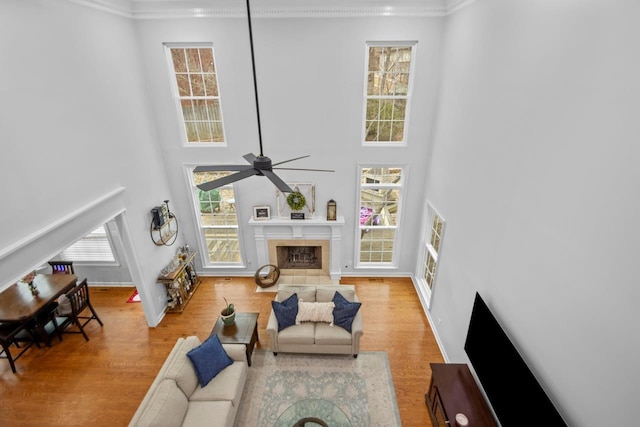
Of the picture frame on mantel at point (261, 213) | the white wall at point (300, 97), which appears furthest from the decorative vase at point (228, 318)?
the white wall at point (300, 97)

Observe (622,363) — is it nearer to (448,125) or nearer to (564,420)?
(564,420)

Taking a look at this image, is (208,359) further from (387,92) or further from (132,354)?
(387,92)

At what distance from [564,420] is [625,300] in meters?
1.15

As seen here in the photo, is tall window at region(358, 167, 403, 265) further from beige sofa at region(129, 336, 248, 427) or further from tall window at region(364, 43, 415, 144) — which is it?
beige sofa at region(129, 336, 248, 427)

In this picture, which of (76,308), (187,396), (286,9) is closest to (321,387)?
(187,396)

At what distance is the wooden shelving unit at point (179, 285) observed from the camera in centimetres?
564

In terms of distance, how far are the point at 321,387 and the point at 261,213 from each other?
328 centimetres

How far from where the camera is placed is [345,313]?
474 cm

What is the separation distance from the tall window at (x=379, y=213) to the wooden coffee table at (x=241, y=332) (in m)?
2.78

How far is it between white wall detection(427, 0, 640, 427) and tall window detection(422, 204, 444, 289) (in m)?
1.32

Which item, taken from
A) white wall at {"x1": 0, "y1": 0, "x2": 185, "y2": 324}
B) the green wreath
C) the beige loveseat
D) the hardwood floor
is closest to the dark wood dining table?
the hardwood floor

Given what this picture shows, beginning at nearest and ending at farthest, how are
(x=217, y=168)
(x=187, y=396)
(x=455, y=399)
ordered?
(x=217, y=168)
(x=455, y=399)
(x=187, y=396)

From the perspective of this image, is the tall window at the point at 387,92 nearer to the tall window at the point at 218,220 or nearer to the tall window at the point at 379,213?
the tall window at the point at 379,213

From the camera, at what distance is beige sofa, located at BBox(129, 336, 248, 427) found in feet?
10.7
